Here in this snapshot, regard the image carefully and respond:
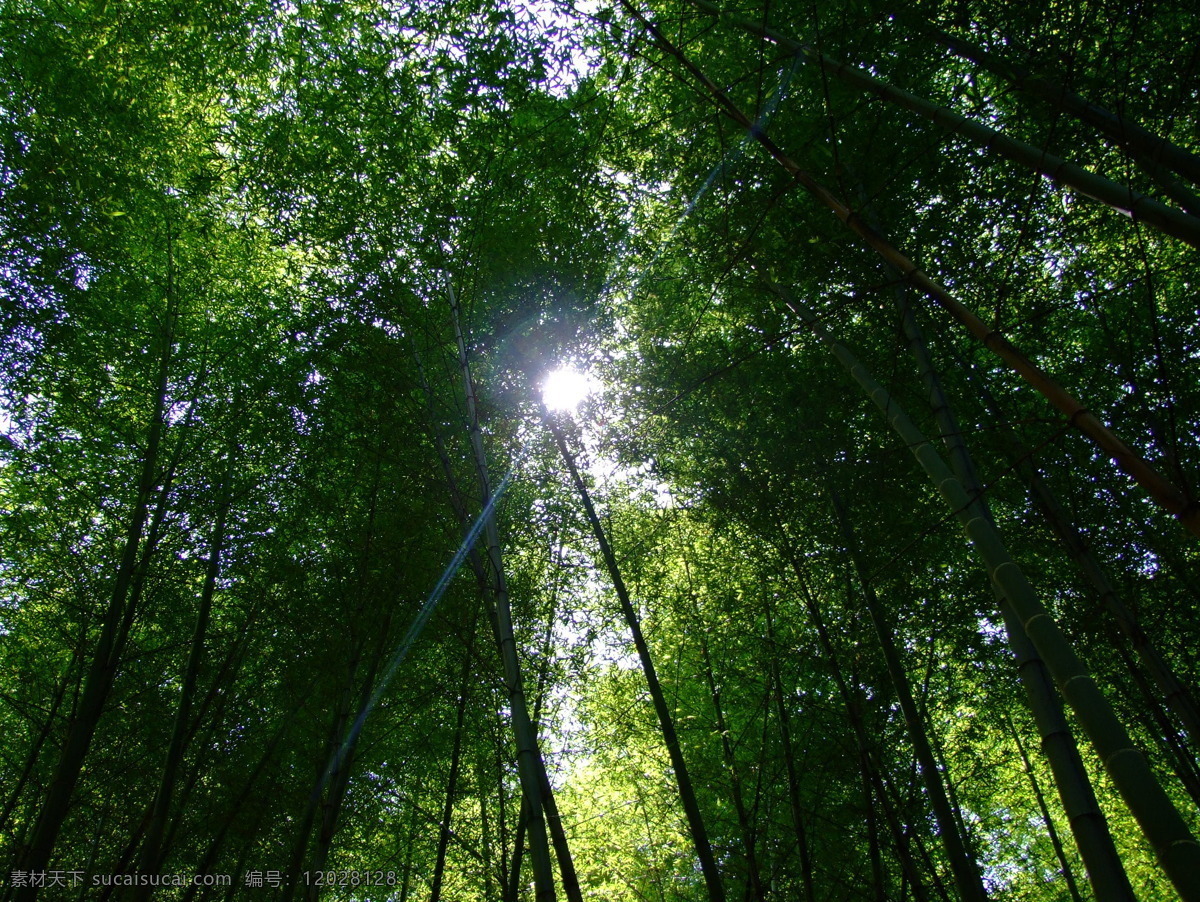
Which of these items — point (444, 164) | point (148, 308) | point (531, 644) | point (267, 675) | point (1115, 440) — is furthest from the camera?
point (531, 644)

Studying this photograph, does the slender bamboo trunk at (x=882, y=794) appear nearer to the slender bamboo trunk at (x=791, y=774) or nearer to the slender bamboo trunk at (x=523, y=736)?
the slender bamboo trunk at (x=791, y=774)

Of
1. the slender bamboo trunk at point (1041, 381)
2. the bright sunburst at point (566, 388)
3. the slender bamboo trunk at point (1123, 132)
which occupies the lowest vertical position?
the slender bamboo trunk at point (1041, 381)

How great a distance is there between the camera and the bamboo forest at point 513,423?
121 inches

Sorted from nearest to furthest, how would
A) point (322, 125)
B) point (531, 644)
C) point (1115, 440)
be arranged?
point (1115, 440) → point (322, 125) → point (531, 644)

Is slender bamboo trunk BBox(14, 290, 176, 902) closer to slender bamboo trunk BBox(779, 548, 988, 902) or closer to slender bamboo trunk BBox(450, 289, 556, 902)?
slender bamboo trunk BBox(450, 289, 556, 902)

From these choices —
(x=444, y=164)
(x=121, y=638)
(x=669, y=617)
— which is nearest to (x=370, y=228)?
(x=444, y=164)

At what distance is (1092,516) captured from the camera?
13.5 feet

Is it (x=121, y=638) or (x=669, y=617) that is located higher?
(x=669, y=617)

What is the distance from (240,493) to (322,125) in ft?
7.94

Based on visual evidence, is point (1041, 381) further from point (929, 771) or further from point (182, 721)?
point (182, 721)

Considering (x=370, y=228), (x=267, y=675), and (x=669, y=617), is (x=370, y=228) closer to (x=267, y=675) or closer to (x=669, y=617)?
(x=267, y=675)

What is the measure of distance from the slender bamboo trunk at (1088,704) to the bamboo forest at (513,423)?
533mm

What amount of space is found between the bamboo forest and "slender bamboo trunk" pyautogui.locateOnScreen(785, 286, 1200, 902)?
0.53 metres

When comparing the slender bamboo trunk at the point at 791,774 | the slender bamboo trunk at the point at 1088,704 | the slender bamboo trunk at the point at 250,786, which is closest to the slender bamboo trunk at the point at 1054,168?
the slender bamboo trunk at the point at 1088,704
